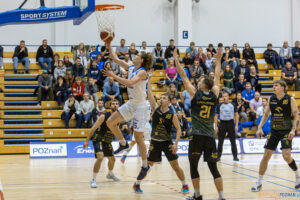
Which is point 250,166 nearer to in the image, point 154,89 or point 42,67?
point 154,89

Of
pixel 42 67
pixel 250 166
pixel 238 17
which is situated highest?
pixel 238 17

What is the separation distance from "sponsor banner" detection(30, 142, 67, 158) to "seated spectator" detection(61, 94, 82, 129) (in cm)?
166

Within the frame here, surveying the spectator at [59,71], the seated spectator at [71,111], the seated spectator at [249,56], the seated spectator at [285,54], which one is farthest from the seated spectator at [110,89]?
the seated spectator at [285,54]

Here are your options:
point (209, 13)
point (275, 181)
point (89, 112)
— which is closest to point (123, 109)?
point (275, 181)

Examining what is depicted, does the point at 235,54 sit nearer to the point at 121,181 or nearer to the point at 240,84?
the point at 240,84

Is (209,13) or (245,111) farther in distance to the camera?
(209,13)

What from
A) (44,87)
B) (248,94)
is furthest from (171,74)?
(44,87)

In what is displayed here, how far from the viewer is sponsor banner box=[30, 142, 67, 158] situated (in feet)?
51.3

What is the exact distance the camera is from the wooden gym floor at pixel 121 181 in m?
8.23

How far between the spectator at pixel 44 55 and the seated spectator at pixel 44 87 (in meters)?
1.45

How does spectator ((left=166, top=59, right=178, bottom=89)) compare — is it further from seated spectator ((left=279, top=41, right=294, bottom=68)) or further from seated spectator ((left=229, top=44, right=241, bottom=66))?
seated spectator ((left=279, top=41, right=294, bottom=68))

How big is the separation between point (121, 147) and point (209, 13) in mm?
17301

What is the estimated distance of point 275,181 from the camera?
31.8 ft

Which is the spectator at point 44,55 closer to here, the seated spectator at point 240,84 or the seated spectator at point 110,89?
→ the seated spectator at point 110,89
